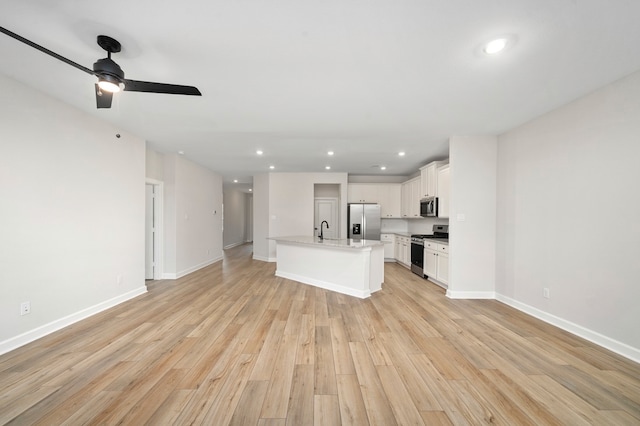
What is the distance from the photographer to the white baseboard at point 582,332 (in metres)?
2.28

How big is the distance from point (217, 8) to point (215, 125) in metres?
2.13

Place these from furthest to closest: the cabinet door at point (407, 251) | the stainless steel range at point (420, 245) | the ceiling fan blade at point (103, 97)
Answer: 1. the cabinet door at point (407, 251)
2. the stainless steel range at point (420, 245)
3. the ceiling fan blade at point (103, 97)

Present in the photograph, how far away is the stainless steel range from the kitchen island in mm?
1375

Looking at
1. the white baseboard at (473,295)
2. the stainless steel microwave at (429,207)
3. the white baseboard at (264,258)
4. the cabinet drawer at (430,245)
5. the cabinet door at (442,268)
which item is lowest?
the white baseboard at (264,258)

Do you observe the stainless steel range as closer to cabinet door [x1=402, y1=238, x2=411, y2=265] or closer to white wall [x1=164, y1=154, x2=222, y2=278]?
cabinet door [x1=402, y1=238, x2=411, y2=265]

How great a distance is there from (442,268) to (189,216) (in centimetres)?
554

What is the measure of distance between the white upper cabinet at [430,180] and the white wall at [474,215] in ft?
3.59

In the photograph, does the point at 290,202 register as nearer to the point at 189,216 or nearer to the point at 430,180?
the point at 189,216

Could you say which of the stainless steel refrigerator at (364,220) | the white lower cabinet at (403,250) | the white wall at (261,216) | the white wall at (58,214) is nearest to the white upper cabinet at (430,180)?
the white lower cabinet at (403,250)

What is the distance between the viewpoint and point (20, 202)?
246 centimetres

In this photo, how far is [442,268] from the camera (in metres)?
4.51

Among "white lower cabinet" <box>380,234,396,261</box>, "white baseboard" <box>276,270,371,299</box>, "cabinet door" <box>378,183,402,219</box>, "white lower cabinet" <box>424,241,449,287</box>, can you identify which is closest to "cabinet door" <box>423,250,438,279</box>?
"white lower cabinet" <box>424,241,449,287</box>

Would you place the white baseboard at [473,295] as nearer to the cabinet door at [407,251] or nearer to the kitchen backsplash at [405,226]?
the cabinet door at [407,251]

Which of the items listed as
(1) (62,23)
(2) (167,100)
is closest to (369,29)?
(1) (62,23)
